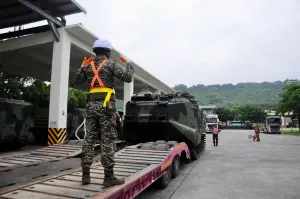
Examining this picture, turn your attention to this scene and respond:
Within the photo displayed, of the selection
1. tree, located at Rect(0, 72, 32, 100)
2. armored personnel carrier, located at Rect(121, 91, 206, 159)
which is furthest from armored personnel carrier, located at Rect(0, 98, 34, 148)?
tree, located at Rect(0, 72, 32, 100)

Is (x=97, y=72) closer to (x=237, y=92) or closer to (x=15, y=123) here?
(x=15, y=123)

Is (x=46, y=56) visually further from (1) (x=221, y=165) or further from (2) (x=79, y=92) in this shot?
(2) (x=79, y=92)

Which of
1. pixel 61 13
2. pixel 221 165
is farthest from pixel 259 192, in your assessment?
pixel 61 13

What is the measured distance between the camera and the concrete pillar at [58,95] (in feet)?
35.4

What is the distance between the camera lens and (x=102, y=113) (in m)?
3.56

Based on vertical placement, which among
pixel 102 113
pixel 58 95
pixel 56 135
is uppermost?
pixel 58 95

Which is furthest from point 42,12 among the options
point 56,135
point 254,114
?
point 254,114

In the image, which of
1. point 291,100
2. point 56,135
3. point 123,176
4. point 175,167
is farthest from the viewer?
point 291,100

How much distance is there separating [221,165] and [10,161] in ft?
19.2

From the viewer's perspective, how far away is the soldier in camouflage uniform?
3553 millimetres

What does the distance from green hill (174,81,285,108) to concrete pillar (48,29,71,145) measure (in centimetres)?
11457

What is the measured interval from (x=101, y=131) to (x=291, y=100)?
35.4 metres

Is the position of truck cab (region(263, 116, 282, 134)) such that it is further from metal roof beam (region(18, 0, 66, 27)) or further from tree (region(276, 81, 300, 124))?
metal roof beam (region(18, 0, 66, 27))

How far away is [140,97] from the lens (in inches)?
328
